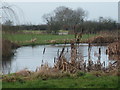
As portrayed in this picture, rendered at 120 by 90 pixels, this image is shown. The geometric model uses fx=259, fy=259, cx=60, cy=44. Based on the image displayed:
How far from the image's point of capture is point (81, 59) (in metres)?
9.46

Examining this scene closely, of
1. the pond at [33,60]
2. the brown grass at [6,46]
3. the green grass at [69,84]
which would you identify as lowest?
the pond at [33,60]

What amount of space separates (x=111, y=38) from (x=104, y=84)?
19.3 m

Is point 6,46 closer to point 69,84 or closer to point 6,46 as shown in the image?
point 6,46

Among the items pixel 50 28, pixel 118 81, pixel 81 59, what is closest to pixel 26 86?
pixel 118 81

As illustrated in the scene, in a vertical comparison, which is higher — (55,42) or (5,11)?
(5,11)

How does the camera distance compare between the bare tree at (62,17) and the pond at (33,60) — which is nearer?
the pond at (33,60)

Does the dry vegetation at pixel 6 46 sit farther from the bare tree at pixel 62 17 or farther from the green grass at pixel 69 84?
the bare tree at pixel 62 17

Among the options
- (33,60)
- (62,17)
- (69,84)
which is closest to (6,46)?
(33,60)

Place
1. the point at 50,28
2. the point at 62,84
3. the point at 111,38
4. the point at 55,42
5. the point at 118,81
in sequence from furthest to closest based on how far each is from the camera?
the point at 50,28 < the point at 55,42 < the point at 111,38 < the point at 118,81 < the point at 62,84

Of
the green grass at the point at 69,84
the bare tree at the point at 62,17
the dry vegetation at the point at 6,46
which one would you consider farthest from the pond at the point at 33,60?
the bare tree at the point at 62,17

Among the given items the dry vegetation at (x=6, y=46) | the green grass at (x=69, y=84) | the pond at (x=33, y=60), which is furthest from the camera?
the pond at (x=33, y=60)

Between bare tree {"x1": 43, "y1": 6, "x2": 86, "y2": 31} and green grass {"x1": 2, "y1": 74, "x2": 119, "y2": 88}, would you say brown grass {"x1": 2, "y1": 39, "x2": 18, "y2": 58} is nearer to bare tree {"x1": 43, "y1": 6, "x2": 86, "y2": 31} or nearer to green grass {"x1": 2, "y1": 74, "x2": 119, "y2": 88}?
green grass {"x1": 2, "y1": 74, "x2": 119, "y2": 88}

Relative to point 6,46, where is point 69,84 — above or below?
below

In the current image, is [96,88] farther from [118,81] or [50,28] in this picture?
[50,28]
